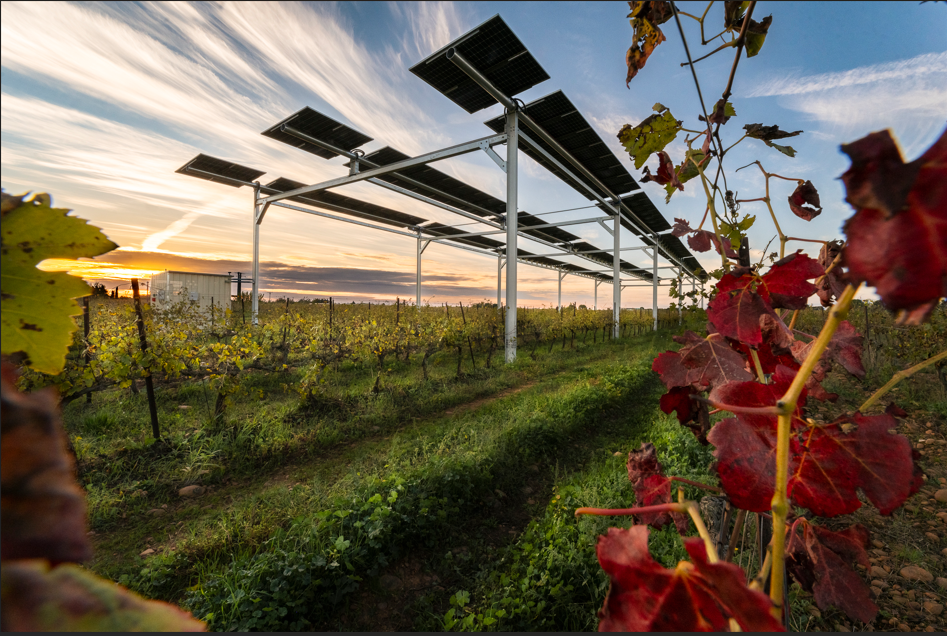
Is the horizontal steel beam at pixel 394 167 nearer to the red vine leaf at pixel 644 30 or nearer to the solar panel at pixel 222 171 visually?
the solar panel at pixel 222 171

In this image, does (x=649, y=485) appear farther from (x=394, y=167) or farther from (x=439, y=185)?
(x=439, y=185)

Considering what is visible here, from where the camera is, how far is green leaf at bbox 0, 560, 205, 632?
6.6 inches

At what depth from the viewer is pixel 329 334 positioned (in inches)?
301

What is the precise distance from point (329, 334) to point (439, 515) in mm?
5410

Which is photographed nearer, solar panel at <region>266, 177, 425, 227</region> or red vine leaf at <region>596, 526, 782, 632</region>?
red vine leaf at <region>596, 526, 782, 632</region>

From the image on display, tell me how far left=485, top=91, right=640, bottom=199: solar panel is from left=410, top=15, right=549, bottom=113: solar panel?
26.7 inches

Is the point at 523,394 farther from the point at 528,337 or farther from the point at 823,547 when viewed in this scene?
the point at 528,337

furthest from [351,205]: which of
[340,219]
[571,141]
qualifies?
[571,141]

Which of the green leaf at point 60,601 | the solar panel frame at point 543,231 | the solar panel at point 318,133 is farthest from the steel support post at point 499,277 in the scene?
the green leaf at point 60,601

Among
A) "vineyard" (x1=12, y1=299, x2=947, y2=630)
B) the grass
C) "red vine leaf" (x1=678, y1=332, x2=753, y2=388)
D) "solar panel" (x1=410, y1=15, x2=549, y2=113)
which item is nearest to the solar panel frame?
"solar panel" (x1=410, y1=15, x2=549, y2=113)

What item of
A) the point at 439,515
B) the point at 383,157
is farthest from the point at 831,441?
the point at 383,157

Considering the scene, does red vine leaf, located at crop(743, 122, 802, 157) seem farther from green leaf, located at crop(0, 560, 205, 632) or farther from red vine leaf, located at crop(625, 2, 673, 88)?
green leaf, located at crop(0, 560, 205, 632)

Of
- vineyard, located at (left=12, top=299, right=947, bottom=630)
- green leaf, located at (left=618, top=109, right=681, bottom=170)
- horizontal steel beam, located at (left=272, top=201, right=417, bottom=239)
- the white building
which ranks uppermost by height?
horizontal steel beam, located at (left=272, top=201, right=417, bottom=239)

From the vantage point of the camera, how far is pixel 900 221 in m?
0.27
